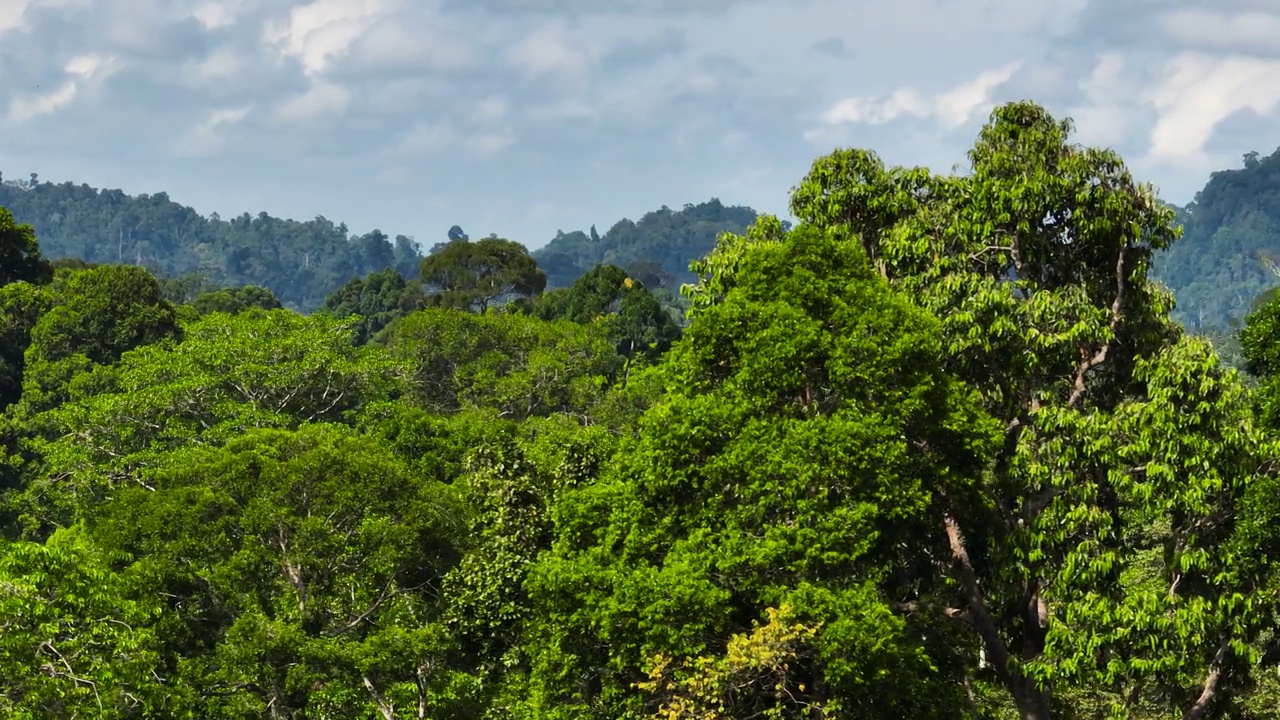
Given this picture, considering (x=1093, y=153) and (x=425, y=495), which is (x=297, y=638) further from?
(x=1093, y=153)

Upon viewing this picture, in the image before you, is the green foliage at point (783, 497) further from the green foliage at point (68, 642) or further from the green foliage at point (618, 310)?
the green foliage at point (618, 310)

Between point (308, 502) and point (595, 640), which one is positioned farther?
point (308, 502)

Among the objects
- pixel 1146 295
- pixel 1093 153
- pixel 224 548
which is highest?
pixel 1093 153

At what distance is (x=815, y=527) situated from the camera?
1994 cm

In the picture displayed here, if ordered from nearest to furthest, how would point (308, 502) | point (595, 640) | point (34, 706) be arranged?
point (34, 706)
point (595, 640)
point (308, 502)

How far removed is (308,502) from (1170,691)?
14219 mm

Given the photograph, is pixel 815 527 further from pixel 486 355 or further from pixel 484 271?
pixel 484 271

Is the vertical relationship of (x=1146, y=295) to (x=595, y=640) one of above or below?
above

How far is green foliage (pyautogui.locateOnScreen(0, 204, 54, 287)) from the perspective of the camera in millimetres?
59406

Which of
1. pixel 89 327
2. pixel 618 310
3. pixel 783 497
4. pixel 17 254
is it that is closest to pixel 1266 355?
pixel 783 497

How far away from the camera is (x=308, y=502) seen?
87.6 feet

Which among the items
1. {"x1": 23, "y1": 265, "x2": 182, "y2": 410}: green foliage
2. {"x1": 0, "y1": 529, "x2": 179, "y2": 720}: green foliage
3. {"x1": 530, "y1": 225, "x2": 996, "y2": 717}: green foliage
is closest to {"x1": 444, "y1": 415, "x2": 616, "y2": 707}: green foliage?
{"x1": 530, "y1": 225, "x2": 996, "y2": 717}: green foliage

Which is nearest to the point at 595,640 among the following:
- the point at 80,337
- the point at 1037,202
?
the point at 1037,202

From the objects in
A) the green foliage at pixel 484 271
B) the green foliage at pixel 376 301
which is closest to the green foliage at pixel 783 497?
the green foliage at pixel 484 271
